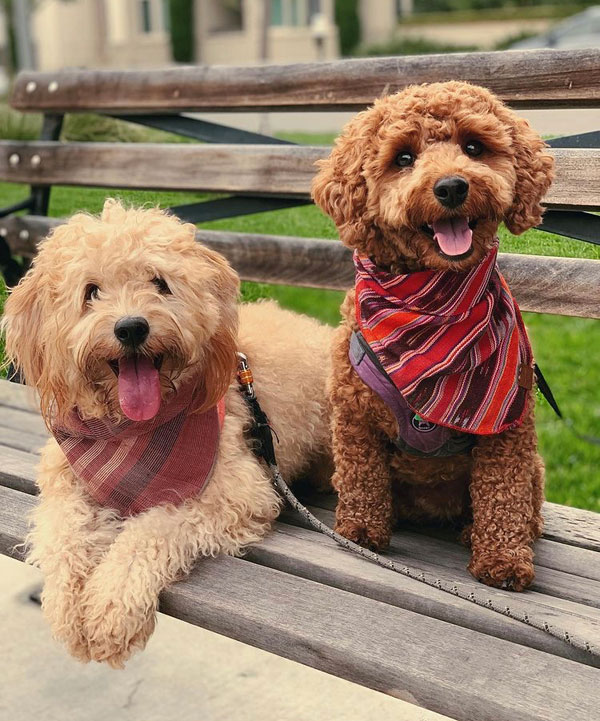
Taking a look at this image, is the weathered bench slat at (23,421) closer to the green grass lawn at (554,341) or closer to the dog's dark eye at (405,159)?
the green grass lawn at (554,341)

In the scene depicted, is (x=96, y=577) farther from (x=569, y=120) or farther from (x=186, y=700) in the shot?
(x=569, y=120)

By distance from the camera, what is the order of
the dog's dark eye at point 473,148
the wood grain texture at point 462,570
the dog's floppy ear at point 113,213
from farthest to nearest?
the dog's floppy ear at point 113,213
the wood grain texture at point 462,570
the dog's dark eye at point 473,148

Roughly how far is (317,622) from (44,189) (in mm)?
2689

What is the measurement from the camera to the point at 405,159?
1961 mm

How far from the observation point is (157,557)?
2107 millimetres

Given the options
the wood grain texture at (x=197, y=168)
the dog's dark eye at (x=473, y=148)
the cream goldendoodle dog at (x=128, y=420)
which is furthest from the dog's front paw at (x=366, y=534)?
the wood grain texture at (x=197, y=168)

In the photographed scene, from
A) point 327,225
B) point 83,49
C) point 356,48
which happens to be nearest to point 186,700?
point 327,225

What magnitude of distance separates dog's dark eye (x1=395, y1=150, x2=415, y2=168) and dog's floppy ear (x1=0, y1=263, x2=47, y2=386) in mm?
804

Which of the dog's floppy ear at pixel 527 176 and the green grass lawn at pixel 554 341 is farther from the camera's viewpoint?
the green grass lawn at pixel 554 341

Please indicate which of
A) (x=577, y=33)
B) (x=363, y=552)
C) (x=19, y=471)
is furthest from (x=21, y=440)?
(x=577, y=33)

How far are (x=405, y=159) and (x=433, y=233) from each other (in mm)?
160

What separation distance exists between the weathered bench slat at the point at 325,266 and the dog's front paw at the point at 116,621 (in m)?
1.41

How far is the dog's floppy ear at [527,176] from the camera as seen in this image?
1968mm

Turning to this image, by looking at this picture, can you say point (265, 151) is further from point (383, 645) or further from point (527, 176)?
point (383, 645)
